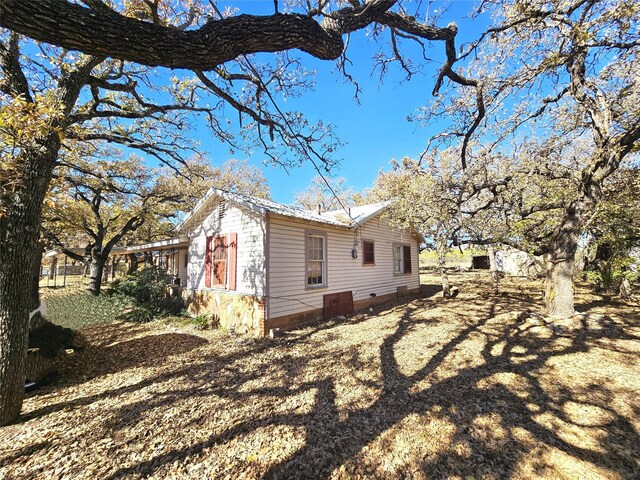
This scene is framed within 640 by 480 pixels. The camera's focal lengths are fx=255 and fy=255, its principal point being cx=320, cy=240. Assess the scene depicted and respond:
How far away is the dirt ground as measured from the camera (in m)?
2.51

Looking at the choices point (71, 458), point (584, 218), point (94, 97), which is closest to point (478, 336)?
point (584, 218)

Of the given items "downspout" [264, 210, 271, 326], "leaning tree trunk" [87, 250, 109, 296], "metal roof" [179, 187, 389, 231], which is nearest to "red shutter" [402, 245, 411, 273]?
"metal roof" [179, 187, 389, 231]

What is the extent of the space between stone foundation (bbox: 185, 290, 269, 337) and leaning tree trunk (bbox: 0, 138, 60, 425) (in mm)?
4146

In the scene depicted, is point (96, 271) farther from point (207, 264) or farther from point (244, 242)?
point (244, 242)

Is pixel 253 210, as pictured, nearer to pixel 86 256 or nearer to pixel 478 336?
pixel 478 336

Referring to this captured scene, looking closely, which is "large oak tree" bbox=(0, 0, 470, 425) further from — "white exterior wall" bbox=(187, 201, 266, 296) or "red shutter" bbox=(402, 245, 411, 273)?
"red shutter" bbox=(402, 245, 411, 273)

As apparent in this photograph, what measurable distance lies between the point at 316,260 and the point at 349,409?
5.22 metres

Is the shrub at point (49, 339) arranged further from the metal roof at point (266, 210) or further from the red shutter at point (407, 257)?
the red shutter at point (407, 257)

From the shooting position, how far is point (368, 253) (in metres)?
10.6

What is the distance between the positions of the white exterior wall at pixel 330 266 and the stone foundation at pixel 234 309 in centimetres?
37

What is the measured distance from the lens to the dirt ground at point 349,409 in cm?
251

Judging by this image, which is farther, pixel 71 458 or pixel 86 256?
pixel 86 256

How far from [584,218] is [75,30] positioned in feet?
31.9

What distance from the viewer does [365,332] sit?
684cm
